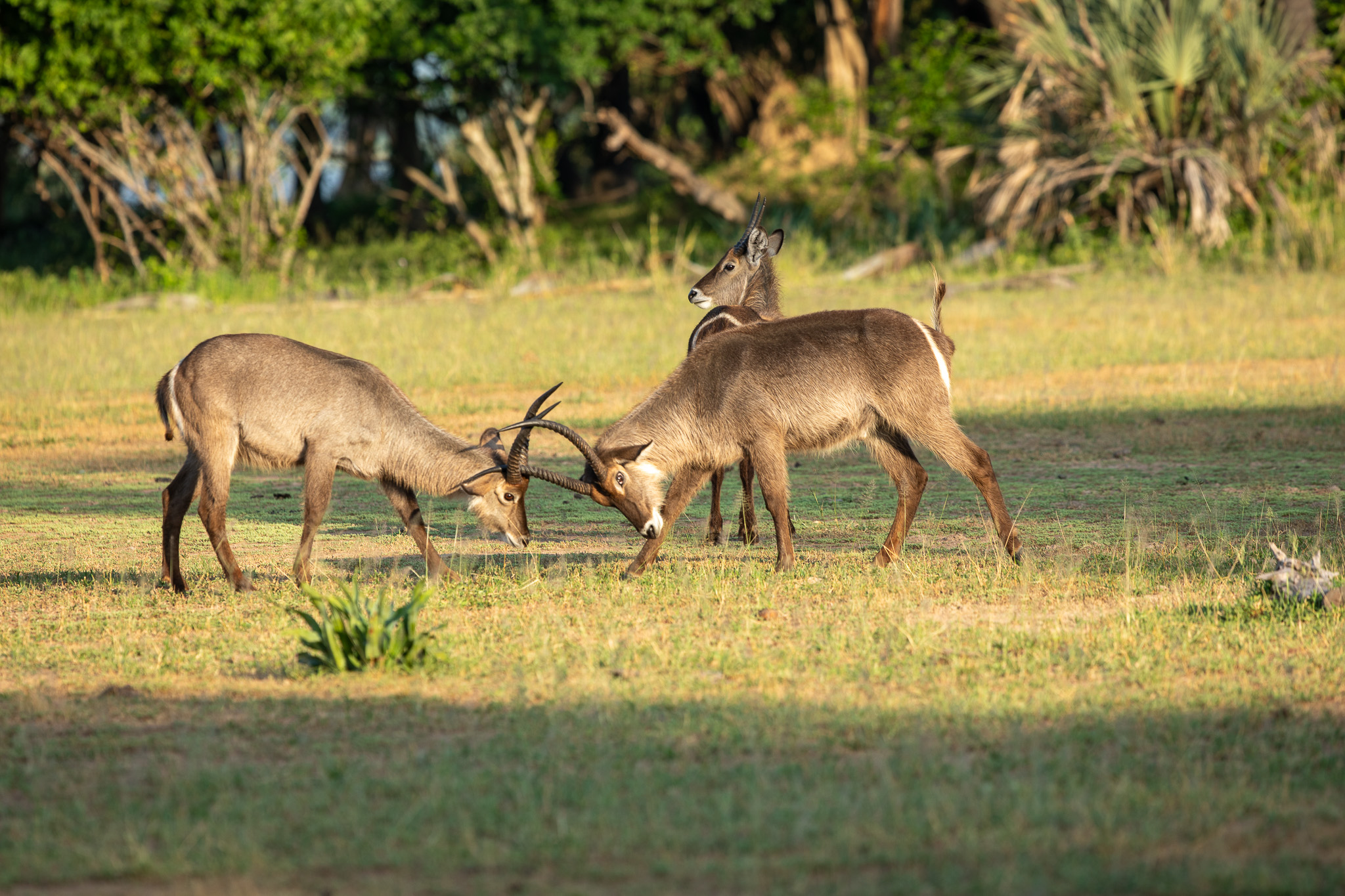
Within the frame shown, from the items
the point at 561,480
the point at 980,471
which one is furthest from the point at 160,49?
the point at 980,471

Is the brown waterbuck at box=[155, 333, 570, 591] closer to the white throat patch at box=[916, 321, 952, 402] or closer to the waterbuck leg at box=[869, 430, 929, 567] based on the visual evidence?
the waterbuck leg at box=[869, 430, 929, 567]

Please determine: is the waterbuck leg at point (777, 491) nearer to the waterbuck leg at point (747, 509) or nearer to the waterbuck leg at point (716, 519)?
the waterbuck leg at point (747, 509)

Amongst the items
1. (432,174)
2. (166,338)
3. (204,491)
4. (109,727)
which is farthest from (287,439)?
(432,174)

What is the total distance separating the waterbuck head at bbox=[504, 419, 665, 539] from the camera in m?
6.59

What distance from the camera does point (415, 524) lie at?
6824 mm

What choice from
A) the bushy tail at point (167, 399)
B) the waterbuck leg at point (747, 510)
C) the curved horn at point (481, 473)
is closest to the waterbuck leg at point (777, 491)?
the waterbuck leg at point (747, 510)

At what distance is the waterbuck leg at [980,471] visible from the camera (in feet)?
21.8

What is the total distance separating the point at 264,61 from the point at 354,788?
17.4 meters

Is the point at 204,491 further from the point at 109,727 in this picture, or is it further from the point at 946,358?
the point at 946,358

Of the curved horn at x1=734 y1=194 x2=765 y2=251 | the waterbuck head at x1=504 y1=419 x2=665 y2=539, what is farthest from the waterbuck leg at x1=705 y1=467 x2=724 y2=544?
the curved horn at x1=734 y1=194 x2=765 y2=251

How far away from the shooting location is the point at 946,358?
22.5 feet

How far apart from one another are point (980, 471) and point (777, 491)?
38.6 inches

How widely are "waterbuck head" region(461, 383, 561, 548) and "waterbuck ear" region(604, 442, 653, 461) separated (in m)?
0.40

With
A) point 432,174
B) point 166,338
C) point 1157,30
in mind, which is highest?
point 1157,30
